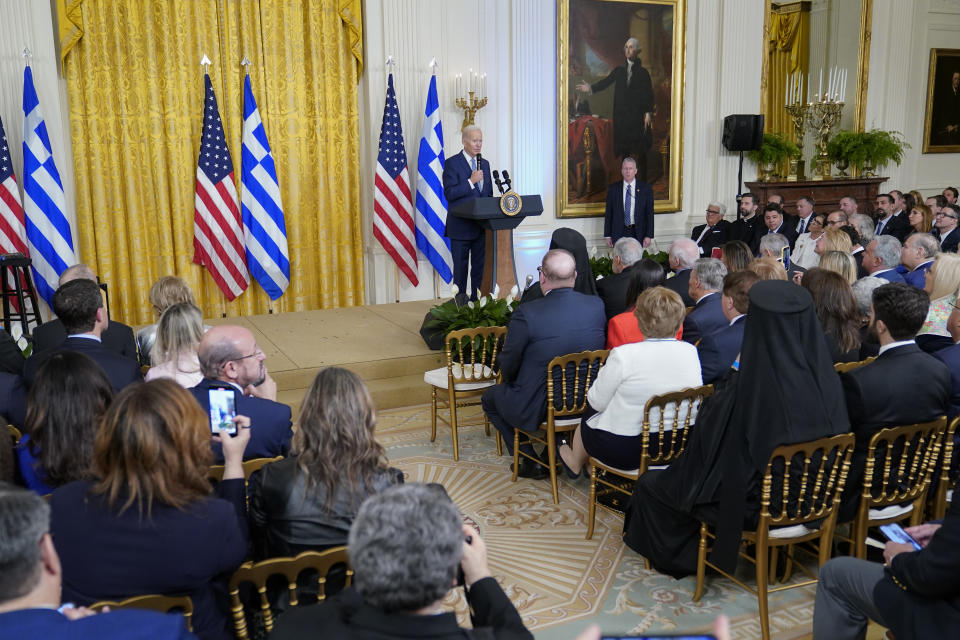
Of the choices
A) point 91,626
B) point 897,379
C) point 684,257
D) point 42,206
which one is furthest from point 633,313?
point 42,206

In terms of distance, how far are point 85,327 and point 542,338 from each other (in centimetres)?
237

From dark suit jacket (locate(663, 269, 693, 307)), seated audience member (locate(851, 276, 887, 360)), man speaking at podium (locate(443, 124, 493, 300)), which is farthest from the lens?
man speaking at podium (locate(443, 124, 493, 300))

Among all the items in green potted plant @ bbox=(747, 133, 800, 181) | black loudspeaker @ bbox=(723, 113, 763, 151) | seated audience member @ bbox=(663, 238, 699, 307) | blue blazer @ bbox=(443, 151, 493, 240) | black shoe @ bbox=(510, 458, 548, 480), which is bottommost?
black shoe @ bbox=(510, 458, 548, 480)

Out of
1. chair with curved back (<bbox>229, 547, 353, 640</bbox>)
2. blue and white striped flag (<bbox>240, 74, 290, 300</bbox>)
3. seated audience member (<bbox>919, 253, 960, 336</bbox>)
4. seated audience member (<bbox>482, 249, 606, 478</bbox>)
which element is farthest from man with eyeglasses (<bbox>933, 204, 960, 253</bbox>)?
chair with curved back (<bbox>229, 547, 353, 640</bbox>)

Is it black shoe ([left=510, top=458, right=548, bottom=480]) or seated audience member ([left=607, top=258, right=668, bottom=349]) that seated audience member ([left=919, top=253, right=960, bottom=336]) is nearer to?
seated audience member ([left=607, top=258, right=668, bottom=349])

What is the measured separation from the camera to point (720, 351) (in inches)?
168

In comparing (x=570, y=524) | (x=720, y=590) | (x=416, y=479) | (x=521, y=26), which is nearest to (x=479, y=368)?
(x=416, y=479)

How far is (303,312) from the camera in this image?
8.77 meters

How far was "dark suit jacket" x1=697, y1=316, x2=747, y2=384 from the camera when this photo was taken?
167 inches

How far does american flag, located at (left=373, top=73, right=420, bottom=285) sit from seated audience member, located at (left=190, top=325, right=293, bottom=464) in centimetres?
568

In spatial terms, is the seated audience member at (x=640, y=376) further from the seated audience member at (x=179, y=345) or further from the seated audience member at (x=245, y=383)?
the seated audience member at (x=179, y=345)

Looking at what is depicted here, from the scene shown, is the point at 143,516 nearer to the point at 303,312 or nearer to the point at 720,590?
the point at 720,590

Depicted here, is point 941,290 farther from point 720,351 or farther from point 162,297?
point 162,297

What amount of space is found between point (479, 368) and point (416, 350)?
1.66m
